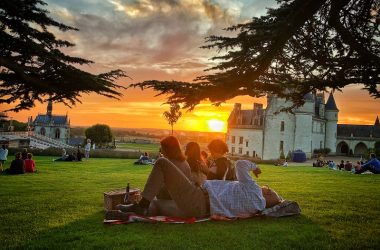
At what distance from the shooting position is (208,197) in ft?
21.2

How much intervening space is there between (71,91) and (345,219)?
6.60 m

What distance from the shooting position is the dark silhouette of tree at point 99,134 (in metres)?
96.7

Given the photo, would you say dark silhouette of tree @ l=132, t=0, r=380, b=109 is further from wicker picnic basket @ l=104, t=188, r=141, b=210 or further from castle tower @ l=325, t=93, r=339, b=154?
castle tower @ l=325, t=93, r=339, b=154

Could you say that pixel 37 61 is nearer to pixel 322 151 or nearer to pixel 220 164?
pixel 220 164

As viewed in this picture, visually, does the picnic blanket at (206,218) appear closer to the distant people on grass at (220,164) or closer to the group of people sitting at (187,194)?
the group of people sitting at (187,194)

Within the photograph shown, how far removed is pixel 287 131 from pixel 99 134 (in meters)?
54.0

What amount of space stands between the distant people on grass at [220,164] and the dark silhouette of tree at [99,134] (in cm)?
9264

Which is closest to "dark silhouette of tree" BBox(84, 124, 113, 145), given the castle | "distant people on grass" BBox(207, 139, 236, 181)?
the castle

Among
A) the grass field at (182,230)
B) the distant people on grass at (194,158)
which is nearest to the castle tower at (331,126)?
the grass field at (182,230)

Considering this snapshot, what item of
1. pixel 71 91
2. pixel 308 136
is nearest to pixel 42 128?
pixel 308 136

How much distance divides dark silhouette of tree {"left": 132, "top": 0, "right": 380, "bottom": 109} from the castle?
46058 millimetres

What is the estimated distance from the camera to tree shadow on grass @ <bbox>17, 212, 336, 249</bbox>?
500 centimetres

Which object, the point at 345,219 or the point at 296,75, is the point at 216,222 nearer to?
the point at 345,219

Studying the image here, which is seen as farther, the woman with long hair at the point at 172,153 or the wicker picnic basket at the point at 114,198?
the wicker picnic basket at the point at 114,198
